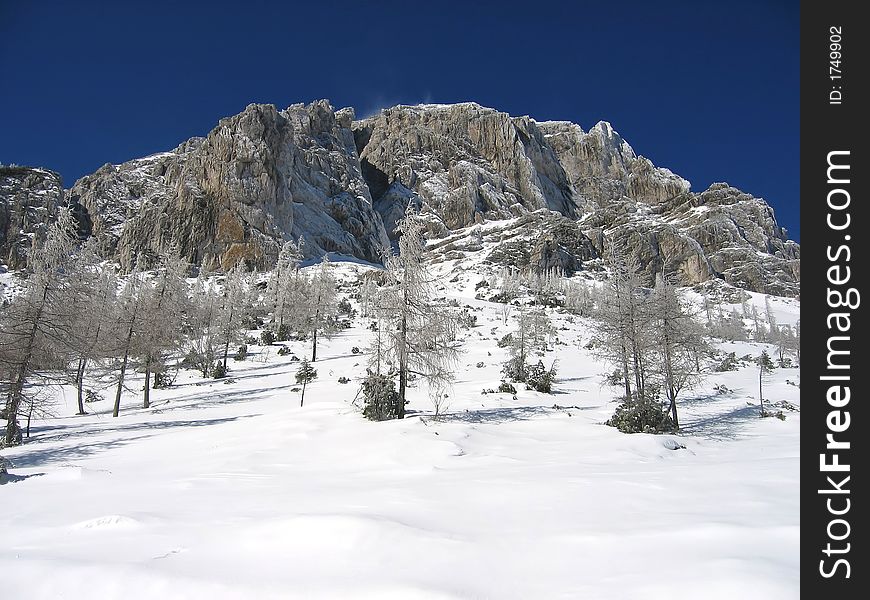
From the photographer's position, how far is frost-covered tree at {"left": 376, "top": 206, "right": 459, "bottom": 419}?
1592 centimetres

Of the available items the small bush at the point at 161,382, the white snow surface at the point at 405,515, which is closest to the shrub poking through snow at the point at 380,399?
the white snow surface at the point at 405,515

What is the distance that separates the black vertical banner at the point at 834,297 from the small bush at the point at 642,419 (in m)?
11.4

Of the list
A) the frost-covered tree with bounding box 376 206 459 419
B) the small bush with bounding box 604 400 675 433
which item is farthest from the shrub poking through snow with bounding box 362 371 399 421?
the small bush with bounding box 604 400 675 433

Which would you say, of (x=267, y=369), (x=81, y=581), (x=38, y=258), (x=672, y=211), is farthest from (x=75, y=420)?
(x=672, y=211)

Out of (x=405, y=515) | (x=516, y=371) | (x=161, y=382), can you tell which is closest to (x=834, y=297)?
(x=405, y=515)

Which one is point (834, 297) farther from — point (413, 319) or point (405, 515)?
point (413, 319)

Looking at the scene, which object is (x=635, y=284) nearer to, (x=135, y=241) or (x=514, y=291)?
(x=514, y=291)

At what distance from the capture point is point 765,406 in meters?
20.2

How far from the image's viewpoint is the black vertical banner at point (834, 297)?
238cm

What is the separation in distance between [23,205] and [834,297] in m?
140

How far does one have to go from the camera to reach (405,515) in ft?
15.8

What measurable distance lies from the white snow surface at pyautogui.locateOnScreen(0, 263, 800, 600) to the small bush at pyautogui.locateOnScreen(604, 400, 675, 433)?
1260mm

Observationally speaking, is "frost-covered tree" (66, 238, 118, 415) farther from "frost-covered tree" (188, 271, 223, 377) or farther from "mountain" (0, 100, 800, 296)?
"mountain" (0, 100, 800, 296)

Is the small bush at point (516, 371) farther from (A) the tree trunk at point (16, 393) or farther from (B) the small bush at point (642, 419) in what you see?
(A) the tree trunk at point (16, 393)
